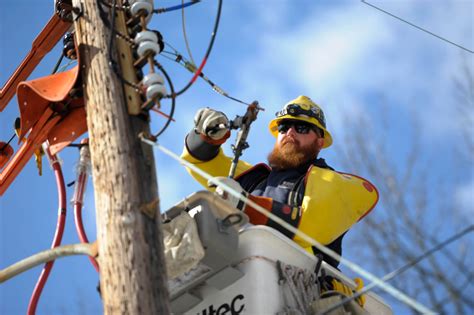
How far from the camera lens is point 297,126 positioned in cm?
831

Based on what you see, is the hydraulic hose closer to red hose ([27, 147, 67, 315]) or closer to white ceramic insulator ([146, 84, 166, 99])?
red hose ([27, 147, 67, 315])

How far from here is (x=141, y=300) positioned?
503 cm

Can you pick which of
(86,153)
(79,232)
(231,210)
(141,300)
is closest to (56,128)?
(86,153)

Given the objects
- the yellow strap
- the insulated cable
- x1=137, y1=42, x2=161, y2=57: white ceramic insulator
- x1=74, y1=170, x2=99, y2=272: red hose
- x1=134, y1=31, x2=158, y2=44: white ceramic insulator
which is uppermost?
x1=134, y1=31, x2=158, y2=44: white ceramic insulator

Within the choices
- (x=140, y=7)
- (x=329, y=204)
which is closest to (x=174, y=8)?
(x=140, y=7)

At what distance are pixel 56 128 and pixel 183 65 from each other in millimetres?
1031

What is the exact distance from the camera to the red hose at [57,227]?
6.08m

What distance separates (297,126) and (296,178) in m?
0.64

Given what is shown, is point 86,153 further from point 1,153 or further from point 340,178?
point 340,178

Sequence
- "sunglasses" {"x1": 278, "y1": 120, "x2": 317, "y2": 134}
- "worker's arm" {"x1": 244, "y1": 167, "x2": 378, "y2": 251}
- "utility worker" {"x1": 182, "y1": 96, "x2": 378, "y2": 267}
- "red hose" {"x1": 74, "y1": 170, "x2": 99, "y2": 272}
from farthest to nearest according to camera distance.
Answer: "sunglasses" {"x1": 278, "y1": 120, "x2": 317, "y2": 134} → "utility worker" {"x1": 182, "y1": 96, "x2": 378, "y2": 267} → "worker's arm" {"x1": 244, "y1": 167, "x2": 378, "y2": 251} → "red hose" {"x1": 74, "y1": 170, "x2": 99, "y2": 272}

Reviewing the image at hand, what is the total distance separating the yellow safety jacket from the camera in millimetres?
7227

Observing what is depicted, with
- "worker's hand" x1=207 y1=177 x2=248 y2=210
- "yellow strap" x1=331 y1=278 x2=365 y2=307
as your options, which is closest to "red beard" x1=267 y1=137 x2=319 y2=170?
"worker's hand" x1=207 y1=177 x2=248 y2=210

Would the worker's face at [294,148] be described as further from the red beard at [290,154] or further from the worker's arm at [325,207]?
the worker's arm at [325,207]

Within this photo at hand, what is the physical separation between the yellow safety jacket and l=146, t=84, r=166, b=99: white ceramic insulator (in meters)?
1.56
